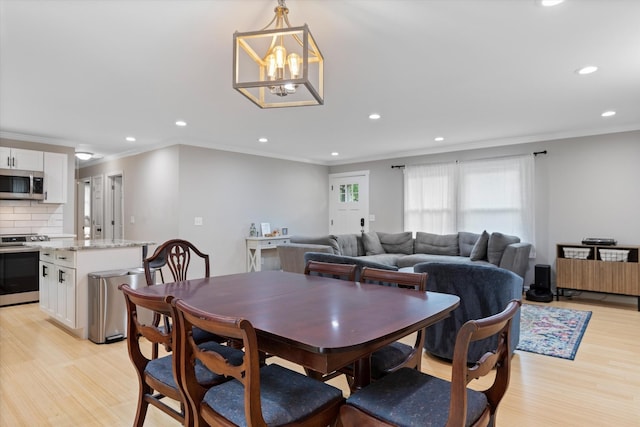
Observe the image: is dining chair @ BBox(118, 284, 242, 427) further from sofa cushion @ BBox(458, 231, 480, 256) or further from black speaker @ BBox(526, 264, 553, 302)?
sofa cushion @ BBox(458, 231, 480, 256)

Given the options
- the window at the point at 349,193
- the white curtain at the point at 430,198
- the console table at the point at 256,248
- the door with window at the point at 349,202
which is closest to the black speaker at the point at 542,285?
the white curtain at the point at 430,198

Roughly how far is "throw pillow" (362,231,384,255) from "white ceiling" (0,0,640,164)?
83.2 inches

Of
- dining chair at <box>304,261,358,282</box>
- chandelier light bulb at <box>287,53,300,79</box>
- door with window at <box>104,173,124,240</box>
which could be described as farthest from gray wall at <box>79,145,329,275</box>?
chandelier light bulb at <box>287,53,300,79</box>

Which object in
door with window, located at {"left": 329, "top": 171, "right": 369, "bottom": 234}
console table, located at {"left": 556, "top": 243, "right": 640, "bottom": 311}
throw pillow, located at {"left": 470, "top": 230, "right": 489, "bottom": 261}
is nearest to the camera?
console table, located at {"left": 556, "top": 243, "right": 640, "bottom": 311}

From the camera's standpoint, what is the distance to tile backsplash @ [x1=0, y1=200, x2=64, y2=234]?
5.30 metres

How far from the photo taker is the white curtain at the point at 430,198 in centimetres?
649

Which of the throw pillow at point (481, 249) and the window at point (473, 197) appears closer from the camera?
the throw pillow at point (481, 249)

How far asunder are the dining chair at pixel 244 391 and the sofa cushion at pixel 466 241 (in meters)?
5.14

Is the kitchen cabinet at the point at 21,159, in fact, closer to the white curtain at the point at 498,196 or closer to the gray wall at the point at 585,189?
the white curtain at the point at 498,196

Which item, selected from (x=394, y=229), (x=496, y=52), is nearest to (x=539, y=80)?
(x=496, y=52)

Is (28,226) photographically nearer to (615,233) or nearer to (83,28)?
(83,28)

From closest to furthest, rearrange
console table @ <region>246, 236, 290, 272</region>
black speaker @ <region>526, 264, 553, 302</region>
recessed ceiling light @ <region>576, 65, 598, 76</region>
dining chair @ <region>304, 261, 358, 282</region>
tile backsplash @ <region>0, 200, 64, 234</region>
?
dining chair @ <region>304, 261, 358, 282</region>
recessed ceiling light @ <region>576, 65, 598, 76</region>
black speaker @ <region>526, 264, 553, 302</region>
tile backsplash @ <region>0, 200, 64, 234</region>
console table @ <region>246, 236, 290, 272</region>

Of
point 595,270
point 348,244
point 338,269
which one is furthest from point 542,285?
point 338,269

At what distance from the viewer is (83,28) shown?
2.38m
